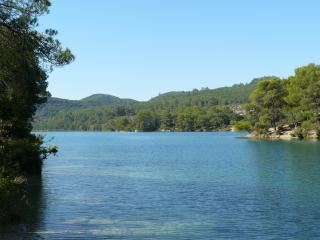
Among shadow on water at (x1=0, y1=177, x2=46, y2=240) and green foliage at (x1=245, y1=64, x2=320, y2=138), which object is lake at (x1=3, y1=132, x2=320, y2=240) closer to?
shadow on water at (x1=0, y1=177, x2=46, y2=240)

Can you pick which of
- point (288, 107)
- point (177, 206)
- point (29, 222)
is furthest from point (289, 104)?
point (29, 222)

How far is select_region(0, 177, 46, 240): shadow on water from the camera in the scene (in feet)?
74.8

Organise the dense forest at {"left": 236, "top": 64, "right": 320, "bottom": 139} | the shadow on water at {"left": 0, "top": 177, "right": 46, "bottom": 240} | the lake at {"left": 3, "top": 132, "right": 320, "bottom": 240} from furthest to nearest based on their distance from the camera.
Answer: the dense forest at {"left": 236, "top": 64, "right": 320, "bottom": 139} → the lake at {"left": 3, "top": 132, "right": 320, "bottom": 240} → the shadow on water at {"left": 0, "top": 177, "right": 46, "bottom": 240}

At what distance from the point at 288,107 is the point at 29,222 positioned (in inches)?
4978

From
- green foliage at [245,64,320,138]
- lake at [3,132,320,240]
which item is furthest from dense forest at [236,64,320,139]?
lake at [3,132,320,240]

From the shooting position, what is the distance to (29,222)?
26.4 meters

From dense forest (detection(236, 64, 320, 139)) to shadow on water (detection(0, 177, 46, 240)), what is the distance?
109 m

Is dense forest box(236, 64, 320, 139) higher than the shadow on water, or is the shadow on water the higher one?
dense forest box(236, 64, 320, 139)

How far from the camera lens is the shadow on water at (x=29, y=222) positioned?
22812 millimetres

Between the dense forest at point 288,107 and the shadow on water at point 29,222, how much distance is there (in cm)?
10856

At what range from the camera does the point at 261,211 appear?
97.6 ft

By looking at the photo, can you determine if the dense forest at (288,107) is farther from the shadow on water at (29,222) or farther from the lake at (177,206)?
the shadow on water at (29,222)

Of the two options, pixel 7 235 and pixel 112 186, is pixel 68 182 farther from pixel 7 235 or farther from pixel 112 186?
pixel 7 235

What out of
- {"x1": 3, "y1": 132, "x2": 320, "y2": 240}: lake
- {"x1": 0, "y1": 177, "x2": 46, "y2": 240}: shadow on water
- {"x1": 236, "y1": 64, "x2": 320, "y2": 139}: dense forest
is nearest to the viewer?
{"x1": 0, "y1": 177, "x2": 46, "y2": 240}: shadow on water
